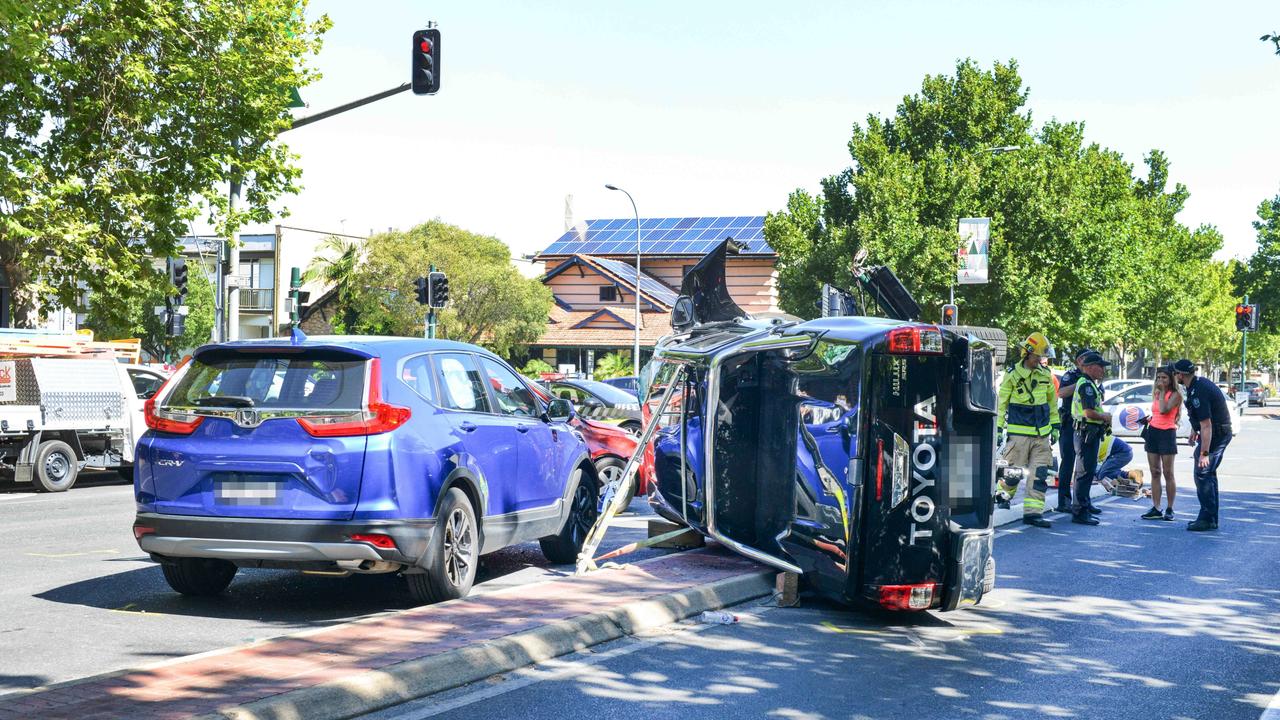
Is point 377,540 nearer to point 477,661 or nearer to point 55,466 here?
point 477,661

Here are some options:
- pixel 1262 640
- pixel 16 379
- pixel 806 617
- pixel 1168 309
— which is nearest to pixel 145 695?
pixel 806 617

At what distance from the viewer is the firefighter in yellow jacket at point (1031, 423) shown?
13.0 m

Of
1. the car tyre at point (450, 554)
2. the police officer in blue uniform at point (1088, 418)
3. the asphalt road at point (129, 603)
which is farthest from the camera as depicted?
the police officer in blue uniform at point (1088, 418)

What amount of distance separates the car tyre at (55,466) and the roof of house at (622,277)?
3881 centimetres

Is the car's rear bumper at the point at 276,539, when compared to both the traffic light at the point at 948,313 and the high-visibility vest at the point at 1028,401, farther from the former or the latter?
the traffic light at the point at 948,313

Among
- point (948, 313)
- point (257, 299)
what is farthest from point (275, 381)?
point (257, 299)

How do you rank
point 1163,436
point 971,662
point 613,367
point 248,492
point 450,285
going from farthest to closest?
point 613,367 → point 450,285 → point 1163,436 → point 248,492 → point 971,662

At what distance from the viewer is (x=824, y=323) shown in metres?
8.09

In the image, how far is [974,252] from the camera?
80.8 ft

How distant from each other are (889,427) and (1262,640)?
2.50 m

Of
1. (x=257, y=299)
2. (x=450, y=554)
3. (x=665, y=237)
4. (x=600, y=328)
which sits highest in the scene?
(x=665, y=237)

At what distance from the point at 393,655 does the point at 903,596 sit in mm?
3125

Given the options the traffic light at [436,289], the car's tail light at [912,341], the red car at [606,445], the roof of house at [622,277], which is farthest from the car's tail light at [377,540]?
the roof of house at [622,277]

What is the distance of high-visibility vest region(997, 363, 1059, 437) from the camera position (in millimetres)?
13094
